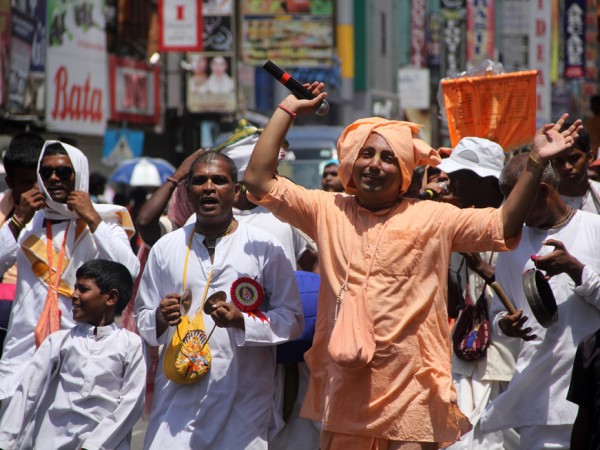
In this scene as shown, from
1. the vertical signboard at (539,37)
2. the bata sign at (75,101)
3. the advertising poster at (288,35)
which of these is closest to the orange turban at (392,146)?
the bata sign at (75,101)

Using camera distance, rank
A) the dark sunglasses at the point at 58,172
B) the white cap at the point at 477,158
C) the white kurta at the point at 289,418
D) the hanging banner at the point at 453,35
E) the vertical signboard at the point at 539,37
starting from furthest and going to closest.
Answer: the vertical signboard at the point at 539,37 → the hanging banner at the point at 453,35 → the white cap at the point at 477,158 → the dark sunglasses at the point at 58,172 → the white kurta at the point at 289,418

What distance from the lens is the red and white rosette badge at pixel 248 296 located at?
219 inches

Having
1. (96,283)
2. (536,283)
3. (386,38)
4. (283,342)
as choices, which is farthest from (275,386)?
(386,38)

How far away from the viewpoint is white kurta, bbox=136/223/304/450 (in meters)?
5.53

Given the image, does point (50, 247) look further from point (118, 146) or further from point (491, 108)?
point (118, 146)

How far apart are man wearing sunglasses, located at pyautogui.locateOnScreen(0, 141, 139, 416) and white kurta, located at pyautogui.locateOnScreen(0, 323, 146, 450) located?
0.29m

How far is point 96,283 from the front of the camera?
6.09m

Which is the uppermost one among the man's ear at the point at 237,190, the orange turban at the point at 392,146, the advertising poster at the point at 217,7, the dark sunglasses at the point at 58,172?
the advertising poster at the point at 217,7

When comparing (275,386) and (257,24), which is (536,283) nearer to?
(275,386)

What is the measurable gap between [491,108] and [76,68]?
18015 millimetres

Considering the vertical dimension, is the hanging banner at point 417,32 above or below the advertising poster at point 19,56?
above

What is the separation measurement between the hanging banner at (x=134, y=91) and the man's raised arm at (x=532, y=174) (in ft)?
76.8

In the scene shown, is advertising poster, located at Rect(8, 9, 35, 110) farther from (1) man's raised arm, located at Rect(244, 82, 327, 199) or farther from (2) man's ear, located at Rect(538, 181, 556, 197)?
(1) man's raised arm, located at Rect(244, 82, 327, 199)

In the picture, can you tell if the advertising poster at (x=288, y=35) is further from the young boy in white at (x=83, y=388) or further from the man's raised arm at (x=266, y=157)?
the man's raised arm at (x=266, y=157)
